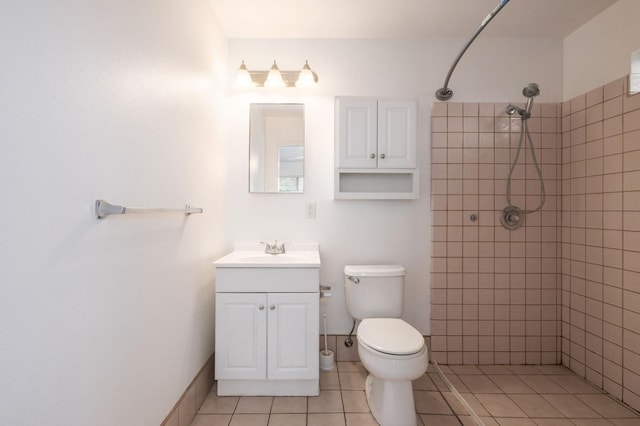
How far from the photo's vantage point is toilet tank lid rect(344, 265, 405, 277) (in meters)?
1.98

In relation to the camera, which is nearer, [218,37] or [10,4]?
[10,4]

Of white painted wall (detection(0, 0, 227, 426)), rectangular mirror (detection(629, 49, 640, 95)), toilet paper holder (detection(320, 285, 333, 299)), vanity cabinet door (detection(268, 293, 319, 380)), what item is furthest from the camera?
toilet paper holder (detection(320, 285, 333, 299))

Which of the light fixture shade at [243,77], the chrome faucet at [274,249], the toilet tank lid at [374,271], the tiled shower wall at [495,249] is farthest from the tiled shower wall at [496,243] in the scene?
the light fixture shade at [243,77]

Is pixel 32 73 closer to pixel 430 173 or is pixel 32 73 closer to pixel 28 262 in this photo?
pixel 28 262

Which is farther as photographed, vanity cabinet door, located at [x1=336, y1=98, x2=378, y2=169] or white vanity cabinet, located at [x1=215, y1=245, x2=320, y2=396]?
vanity cabinet door, located at [x1=336, y1=98, x2=378, y2=169]

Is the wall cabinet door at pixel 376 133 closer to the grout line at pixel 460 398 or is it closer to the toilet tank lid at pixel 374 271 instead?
the toilet tank lid at pixel 374 271

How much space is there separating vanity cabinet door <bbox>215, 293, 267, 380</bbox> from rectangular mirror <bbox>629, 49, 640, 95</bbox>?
2.40 m

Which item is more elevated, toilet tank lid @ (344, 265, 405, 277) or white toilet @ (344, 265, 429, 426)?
toilet tank lid @ (344, 265, 405, 277)

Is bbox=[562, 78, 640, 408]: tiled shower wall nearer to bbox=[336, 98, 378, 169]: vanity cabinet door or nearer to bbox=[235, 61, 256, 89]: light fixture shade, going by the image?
bbox=[336, 98, 378, 169]: vanity cabinet door

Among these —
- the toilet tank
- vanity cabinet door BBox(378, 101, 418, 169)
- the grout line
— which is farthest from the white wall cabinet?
the grout line

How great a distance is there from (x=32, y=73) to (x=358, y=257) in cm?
191

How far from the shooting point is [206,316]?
1.86 metres

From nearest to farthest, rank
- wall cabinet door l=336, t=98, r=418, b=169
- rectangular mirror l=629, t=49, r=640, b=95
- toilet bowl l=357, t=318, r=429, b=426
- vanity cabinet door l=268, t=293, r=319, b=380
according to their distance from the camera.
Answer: toilet bowl l=357, t=318, r=429, b=426 → rectangular mirror l=629, t=49, r=640, b=95 → vanity cabinet door l=268, t=293, r=319, b=380 → wall cabinet door l=336, t=98, r=418, b=169

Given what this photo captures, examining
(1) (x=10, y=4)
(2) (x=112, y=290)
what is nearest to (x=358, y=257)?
(2) (x=112, y=290)
